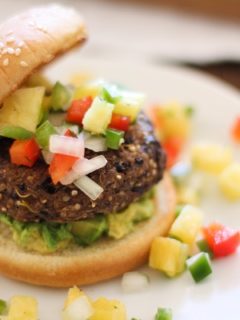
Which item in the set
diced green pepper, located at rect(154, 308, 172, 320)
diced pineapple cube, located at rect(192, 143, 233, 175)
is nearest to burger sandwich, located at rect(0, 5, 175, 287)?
diced green pepper, located at rect(154, 308, 172, 320)

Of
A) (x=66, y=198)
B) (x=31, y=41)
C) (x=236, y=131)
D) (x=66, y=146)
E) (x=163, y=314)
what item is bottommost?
(x=163, y=314)

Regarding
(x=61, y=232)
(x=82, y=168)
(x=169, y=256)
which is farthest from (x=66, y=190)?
(x=169, y=256)

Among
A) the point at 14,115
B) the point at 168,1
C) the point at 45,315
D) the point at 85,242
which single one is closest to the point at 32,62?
the point at 14,115

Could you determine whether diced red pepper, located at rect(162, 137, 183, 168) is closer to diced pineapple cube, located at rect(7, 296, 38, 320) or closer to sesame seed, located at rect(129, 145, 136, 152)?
sesame seed, located at rect(129, 145, 136, 152)

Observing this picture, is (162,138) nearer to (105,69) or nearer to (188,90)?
(188,90)

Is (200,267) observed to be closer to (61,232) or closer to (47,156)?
(61,232)

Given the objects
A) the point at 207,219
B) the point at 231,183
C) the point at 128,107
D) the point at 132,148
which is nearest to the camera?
the point at 132,148
